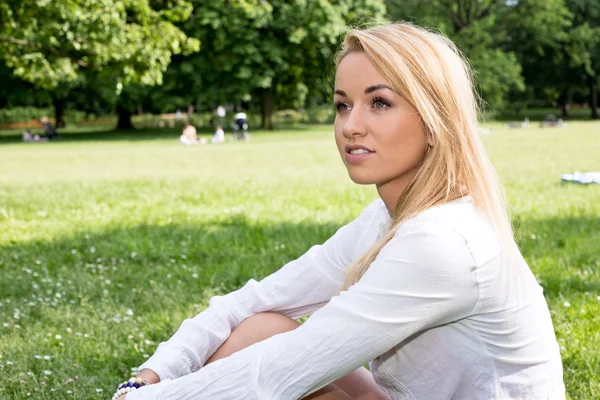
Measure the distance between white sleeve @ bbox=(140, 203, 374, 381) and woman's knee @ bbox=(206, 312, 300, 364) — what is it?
38 millimetres

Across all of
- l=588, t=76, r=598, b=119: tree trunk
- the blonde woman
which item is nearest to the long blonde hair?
the blonde woman

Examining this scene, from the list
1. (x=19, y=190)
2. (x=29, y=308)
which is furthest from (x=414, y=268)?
(x=19, y=190)

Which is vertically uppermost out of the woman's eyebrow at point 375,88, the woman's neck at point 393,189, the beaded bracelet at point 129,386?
the woman's eyebrow at point 375,88

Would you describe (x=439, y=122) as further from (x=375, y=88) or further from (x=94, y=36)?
(x=94, y=36)

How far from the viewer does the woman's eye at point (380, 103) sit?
2234 mm

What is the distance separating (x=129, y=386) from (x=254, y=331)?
53 centimetres

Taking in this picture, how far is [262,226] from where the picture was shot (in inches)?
324

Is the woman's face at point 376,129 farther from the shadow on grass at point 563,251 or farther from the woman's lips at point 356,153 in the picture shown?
the shadow on grass at point 563,251

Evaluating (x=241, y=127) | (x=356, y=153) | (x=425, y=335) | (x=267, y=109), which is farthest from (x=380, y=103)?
(x=267, y=109)

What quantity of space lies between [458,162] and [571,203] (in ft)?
26.7

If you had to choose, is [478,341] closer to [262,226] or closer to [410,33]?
[410,33]

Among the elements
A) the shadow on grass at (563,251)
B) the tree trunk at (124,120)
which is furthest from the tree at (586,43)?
the shadow on grass at (563,251)

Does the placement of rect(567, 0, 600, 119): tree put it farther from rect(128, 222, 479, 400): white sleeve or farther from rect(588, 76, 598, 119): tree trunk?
rect(128, 222, 479, 400): white sleeve

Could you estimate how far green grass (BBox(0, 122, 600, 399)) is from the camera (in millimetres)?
4285
